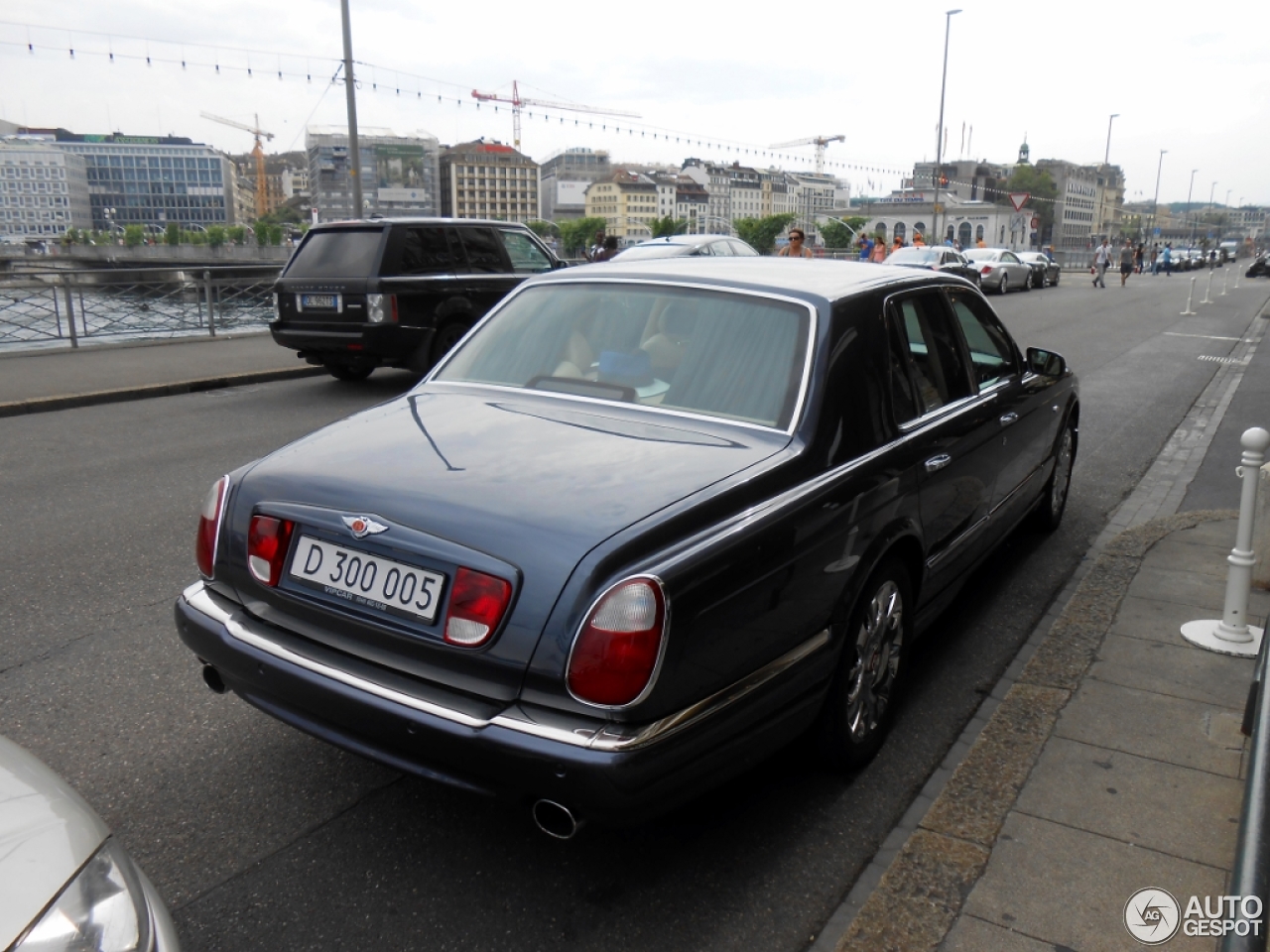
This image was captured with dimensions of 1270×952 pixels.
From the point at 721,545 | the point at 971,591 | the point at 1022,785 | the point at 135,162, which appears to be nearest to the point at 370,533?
the point at 721,545

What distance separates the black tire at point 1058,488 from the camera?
19.8 feet

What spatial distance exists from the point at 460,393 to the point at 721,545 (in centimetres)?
153

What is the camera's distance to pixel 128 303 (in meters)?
15.9

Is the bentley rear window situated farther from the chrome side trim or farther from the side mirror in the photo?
the side mirror

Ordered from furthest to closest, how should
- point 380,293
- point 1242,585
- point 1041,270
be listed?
point 1041,270 < point 380,293 < point 1242,585

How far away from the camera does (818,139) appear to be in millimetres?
182125

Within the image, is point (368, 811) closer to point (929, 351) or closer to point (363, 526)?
point (363, 526)

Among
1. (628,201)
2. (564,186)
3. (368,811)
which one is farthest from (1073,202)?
(368,811)

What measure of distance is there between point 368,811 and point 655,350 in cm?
174

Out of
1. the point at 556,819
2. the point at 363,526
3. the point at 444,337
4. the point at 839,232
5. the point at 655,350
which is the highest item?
the point at 839,232

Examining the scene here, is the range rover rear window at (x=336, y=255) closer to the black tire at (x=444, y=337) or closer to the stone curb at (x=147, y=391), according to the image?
the black tire at (x=444, y=337)

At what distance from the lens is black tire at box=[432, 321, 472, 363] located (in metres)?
11.7

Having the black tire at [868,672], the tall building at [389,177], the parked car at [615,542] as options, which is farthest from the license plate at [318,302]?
the tall building at [389,177]

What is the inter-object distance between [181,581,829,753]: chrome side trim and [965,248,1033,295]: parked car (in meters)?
32.1
